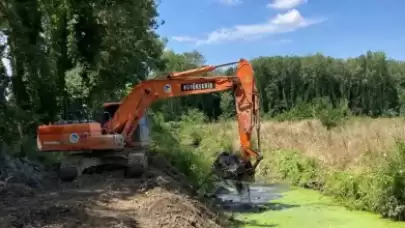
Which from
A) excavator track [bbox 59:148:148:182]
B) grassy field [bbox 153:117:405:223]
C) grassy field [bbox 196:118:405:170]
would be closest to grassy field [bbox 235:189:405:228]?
grassy field [bbox 153:117:405:223]

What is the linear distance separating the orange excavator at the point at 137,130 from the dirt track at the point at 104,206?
839 millimetres

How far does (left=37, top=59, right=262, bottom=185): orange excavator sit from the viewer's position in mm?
13406

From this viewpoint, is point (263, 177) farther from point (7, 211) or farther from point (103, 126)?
point (7, 211)

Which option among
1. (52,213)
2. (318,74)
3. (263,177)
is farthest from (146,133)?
(318,74)

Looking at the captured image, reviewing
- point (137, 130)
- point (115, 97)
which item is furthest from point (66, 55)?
point (137, 130)

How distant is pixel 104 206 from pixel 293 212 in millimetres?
6868

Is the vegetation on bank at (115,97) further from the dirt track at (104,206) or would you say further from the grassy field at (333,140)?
the dirt track at (104,206)

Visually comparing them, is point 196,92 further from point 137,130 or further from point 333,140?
point 333,140

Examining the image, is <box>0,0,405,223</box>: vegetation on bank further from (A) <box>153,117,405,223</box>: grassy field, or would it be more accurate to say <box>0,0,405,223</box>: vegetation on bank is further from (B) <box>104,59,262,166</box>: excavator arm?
→ (B) <box>104,59,262,166</box>: excavator arm

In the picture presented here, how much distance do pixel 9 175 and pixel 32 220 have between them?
4111 millimetres

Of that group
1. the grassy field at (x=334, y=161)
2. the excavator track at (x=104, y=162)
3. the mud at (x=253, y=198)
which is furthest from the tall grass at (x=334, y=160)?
the excavator track at (x=104, y=162)

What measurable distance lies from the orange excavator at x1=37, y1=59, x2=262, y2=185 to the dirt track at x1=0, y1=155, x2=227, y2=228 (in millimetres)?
839

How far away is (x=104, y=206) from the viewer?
408 inches

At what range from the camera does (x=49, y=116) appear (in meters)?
20.9
